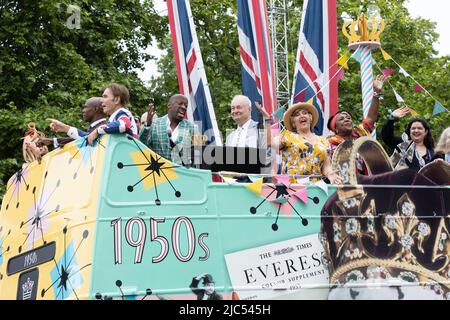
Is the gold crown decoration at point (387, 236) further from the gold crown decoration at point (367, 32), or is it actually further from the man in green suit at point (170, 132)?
the gold crown decoration at point (367, 32)

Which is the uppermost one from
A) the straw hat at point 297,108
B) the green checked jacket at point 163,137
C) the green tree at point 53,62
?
the green tree at point 53,62

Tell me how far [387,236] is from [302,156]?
1124 mm

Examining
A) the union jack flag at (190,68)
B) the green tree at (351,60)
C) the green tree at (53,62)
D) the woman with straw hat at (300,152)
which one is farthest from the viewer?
the green tree at (351,60)

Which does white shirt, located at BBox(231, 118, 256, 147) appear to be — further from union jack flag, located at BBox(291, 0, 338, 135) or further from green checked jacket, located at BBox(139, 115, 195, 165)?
union jack flag, located at BBox(291, 0, 338, 135)

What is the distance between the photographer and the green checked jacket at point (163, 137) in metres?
8.98

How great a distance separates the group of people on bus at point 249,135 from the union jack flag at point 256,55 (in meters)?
3.88

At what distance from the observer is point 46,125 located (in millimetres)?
16953

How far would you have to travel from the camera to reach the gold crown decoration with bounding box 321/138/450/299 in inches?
341

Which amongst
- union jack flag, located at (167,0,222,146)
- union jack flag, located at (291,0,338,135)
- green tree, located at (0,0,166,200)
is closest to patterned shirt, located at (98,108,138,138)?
union jack flag, located at (167,0,222,146)

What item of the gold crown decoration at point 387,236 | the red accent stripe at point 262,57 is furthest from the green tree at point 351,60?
the gold crown decoration at point 387,236

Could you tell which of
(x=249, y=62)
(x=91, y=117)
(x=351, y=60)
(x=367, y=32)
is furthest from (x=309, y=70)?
(x=351, y=60)

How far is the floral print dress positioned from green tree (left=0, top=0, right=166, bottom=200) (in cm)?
832
